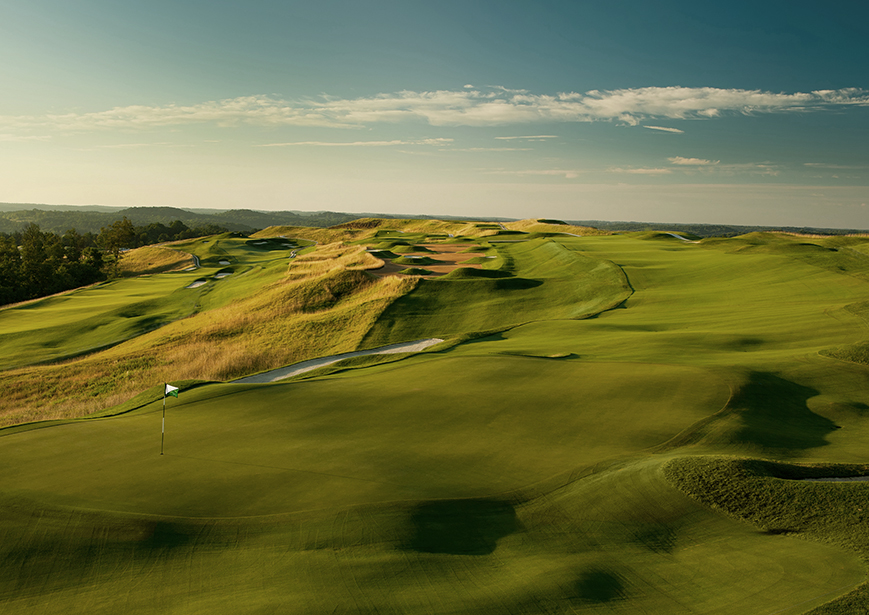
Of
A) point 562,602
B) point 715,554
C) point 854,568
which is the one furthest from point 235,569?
point 854,568

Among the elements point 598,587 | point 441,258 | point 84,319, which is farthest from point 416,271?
point 598,587

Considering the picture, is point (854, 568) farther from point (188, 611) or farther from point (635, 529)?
point (188, 611)

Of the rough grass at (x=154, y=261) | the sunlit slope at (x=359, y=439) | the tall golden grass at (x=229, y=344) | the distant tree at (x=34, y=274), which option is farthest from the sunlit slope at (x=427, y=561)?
the rough grass at (x=154, y=261)

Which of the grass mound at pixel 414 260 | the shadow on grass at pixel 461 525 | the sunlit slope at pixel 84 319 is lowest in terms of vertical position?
the sunlit slope at pixel 84 319

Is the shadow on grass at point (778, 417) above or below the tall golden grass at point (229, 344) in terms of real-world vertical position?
above

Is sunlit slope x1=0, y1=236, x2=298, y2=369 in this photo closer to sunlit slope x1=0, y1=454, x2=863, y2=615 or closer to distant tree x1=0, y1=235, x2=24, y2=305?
distant tree x1=0, y1=235, x2=24, y2=305

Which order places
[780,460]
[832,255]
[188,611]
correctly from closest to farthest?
[188,611], [780,460], [832,255]

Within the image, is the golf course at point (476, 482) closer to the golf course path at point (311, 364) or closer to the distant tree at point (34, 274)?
the golf course path at point (311, 364)
